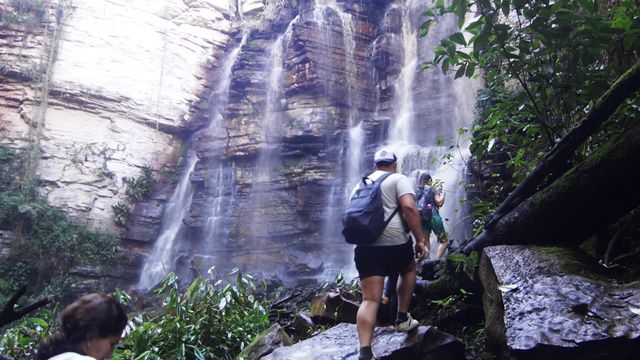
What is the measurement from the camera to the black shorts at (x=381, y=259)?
3.21m

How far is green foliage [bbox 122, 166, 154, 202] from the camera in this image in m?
19.5

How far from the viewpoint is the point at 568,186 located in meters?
2.94

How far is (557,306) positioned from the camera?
2336 mm

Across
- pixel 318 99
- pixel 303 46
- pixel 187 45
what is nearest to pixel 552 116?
pixel 318 99

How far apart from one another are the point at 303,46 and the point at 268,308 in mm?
14232

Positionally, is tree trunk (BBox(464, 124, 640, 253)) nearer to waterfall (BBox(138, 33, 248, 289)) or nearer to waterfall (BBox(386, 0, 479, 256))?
waterfall (BBox(386, 0, 479, 256))

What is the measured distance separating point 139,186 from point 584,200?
19882mm

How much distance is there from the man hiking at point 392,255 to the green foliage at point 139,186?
60.9ft

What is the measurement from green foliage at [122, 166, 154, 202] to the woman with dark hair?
62.2 ft

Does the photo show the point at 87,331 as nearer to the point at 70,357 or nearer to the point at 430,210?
the point at 70,357

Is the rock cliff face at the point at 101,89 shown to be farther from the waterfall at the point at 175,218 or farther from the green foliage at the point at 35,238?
the waterfall at the point at 175,218

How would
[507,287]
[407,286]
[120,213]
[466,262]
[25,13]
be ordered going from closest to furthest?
1. [507,287]
2. [407,286]
3. [466,262]
4. [120,213]
5. [25,13]

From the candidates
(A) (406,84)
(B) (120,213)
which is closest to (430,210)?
(A) (406,84)

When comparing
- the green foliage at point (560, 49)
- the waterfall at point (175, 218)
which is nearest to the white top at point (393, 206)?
the green foliage at point (560, 49)
